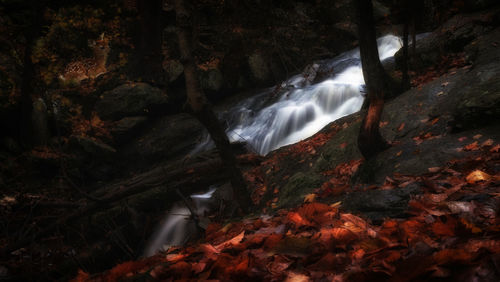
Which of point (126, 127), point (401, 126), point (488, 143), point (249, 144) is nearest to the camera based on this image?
point (488, 143)

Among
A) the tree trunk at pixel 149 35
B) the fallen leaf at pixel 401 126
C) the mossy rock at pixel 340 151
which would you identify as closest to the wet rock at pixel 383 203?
the mossy rock at pixel 340 151

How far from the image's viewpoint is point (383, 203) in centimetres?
215

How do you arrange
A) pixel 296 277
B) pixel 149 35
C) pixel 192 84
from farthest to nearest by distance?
pixel 149 35 < pixel 192 84 < pixel 296 277

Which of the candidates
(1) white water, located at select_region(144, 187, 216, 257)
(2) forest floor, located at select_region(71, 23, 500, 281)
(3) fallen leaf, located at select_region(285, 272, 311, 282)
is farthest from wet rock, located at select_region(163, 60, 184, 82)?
(3) fallen leaf, located at select_region(285, 272, 311, 282)

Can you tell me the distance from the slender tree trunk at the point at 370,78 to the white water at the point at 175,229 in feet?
14.1

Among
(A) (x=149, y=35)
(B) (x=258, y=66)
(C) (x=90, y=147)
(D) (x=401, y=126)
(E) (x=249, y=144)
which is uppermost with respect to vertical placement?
(A) (x=149, y=35)

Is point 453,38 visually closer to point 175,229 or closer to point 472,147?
point 472,147

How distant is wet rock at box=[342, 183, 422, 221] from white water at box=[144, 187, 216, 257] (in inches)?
198

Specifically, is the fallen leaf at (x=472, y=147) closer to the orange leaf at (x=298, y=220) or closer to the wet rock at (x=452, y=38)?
the orange leaf at (x=298, y=220)

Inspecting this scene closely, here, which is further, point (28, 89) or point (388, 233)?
point (28, 89)

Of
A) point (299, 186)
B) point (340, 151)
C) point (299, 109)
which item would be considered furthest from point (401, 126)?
point (299, 109)

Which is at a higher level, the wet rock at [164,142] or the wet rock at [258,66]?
the wet rock at [258,66]

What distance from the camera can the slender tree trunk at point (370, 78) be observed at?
14.0 feet

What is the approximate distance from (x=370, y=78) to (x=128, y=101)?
451 inches
